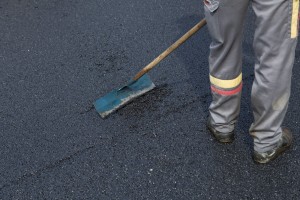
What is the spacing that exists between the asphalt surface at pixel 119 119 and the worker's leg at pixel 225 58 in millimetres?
253

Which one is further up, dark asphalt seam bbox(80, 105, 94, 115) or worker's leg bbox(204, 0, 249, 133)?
worker's leg bbox(204, 0, 249, 133)

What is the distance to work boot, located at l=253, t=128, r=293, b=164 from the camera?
230 cm

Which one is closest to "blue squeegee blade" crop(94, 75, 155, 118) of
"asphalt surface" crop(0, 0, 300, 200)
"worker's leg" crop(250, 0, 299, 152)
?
"asphalt surface" crop(0, 0, 300, 200)

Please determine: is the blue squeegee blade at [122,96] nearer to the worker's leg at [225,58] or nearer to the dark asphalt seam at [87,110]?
the dark asphalt seam at [87,110]

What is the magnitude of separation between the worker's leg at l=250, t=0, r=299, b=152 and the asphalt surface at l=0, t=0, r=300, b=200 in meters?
0.28

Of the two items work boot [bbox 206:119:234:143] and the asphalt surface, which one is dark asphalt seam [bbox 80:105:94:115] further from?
work boot [bbox 206:119:234:143]

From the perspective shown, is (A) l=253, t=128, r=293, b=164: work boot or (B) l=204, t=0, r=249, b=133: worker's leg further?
(A) l=253, t=128, r=293, b=164: work boot

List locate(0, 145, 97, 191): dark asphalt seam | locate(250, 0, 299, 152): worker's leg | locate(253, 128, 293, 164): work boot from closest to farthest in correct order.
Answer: locate(250, 0, 299, 152): worker's leg
locate(253, 128, 293, 164): work boot
locate(0, 145, 97, 191): dark asphalt seam

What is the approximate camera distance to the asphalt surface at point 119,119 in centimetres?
232

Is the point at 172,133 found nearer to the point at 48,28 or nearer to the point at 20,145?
the point at 20,145

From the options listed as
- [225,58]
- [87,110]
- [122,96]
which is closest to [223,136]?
[225,58]

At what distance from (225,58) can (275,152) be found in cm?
68

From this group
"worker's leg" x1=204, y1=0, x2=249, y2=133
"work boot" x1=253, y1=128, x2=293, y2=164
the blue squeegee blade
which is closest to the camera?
"worker's leg" x1=204, y1=0, x2=249, y2=133

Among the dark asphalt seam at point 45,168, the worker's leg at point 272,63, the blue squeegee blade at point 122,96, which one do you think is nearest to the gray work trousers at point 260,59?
the worker's leg at point 272,63
